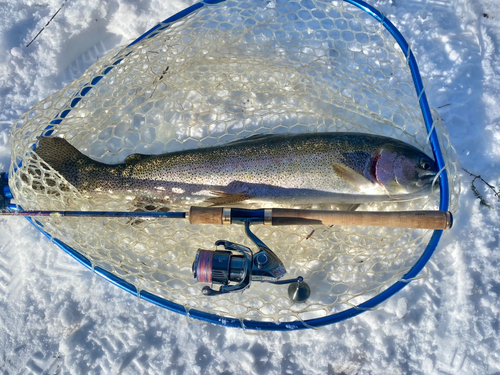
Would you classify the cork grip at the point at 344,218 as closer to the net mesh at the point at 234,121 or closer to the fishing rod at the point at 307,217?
the fishing rod at the point at 307,217

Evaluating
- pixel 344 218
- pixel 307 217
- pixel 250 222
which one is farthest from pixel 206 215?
pixel 344 218

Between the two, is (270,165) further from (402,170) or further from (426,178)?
(426,178)

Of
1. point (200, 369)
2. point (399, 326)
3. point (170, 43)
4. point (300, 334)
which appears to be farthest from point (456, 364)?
point (170, 43)

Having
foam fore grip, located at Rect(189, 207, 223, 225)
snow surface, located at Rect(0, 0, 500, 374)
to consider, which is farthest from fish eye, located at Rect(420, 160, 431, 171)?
foam fore grip, located at Rect(189, 207, 223, 225)

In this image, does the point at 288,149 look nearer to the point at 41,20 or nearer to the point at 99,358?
the point at 99,358

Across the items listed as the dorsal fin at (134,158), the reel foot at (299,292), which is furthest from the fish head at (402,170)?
the dorsal fin at (134,158)
